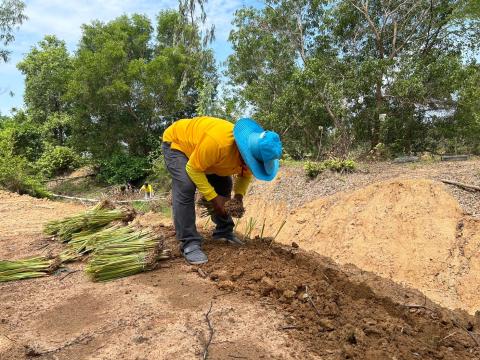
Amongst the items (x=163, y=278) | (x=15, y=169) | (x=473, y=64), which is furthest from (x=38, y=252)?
(x=473, y=64)

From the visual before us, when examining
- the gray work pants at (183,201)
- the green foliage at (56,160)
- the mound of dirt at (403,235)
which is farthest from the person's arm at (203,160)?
the green foliage at (56,160)

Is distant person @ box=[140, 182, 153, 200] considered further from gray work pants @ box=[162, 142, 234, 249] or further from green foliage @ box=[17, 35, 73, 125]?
green foliage @ box=[17, 35, 73, 125]

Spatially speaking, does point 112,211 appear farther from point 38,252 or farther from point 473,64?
point 473,64

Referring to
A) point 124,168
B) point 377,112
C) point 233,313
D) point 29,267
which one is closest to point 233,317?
point 233,313

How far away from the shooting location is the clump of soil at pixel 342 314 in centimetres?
232

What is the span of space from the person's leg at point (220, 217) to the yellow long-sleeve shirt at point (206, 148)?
201 mm

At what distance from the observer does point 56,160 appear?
68.2ft

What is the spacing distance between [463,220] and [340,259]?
70.8 inches

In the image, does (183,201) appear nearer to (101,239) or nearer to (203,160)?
(203,160)

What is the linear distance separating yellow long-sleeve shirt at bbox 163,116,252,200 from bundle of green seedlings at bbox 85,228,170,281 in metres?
0.63

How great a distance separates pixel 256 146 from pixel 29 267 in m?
2.17

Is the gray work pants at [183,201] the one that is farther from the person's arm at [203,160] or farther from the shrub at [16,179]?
the shrub at [16,179]

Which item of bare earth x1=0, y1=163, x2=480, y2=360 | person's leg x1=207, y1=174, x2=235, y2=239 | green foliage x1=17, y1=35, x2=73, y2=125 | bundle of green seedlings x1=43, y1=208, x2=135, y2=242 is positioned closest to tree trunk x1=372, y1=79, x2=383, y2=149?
bare earth x1=0, y1=163, x2=480, y2=360

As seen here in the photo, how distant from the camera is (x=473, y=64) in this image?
1227cm
